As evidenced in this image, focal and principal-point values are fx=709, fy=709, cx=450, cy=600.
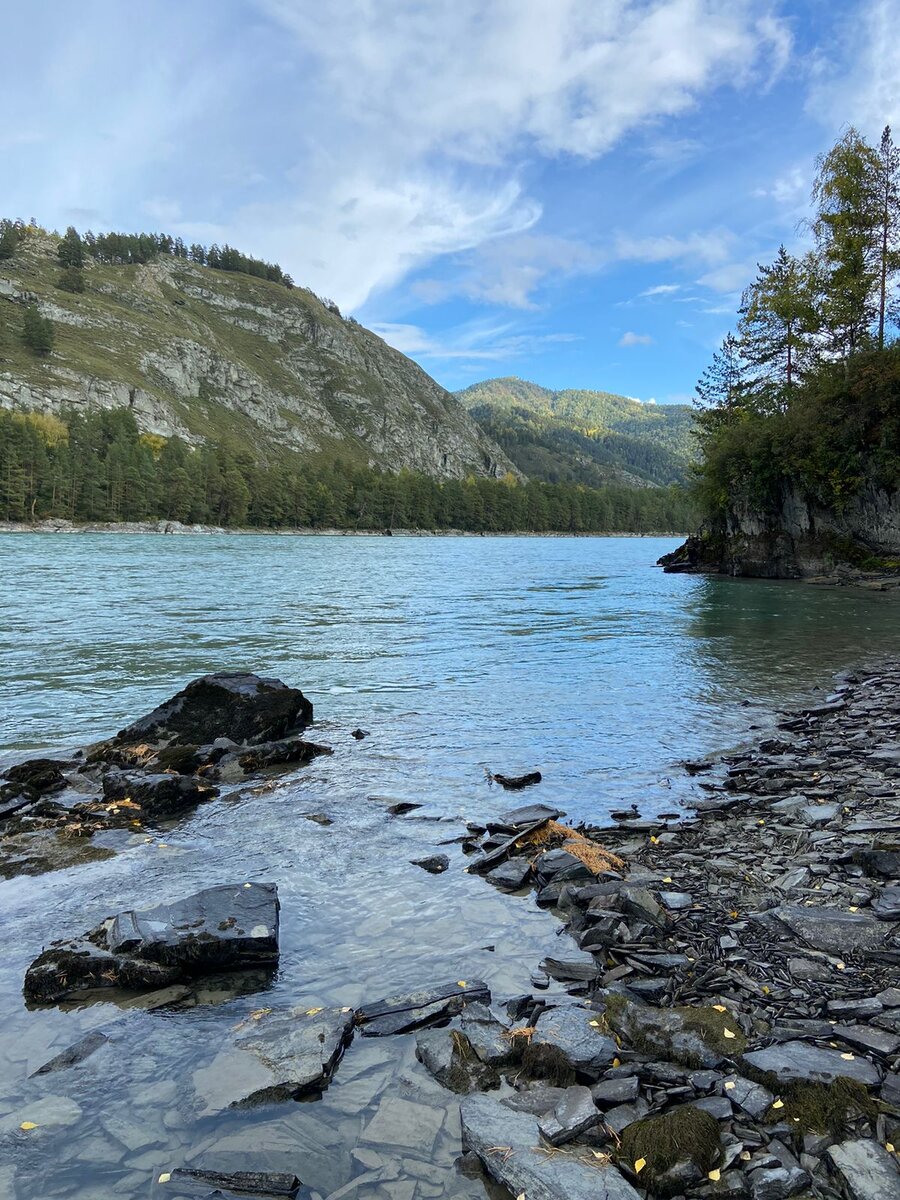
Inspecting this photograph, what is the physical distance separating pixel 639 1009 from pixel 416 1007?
1894 mm

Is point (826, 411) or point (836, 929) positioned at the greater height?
point (826, 411)

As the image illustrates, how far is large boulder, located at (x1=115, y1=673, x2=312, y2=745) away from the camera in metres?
14.9

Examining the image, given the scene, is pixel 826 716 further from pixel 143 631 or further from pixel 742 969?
pixel 143 631

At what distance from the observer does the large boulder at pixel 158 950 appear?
21.6ft

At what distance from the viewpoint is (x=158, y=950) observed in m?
6.80

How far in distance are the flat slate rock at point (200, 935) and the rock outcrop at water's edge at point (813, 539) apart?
57386mm

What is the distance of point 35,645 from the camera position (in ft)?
85.1

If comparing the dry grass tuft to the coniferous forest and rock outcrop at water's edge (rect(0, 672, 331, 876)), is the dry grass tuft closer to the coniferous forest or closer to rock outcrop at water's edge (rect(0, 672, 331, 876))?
rock outcrop at water's edge (rect(0, 672, 331, 876))

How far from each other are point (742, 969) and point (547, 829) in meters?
3.86

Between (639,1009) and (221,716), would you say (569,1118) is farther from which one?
(221,716)

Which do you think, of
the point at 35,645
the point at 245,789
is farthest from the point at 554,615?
the point at 245,789

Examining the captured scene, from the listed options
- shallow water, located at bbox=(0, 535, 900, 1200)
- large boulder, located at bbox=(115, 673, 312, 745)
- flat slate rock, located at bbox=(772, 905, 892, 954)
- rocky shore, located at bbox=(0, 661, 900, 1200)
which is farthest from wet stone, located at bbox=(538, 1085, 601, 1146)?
large boulder, located at bbox=(115, 673, 312, 745)

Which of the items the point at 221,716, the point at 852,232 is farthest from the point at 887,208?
the point at 221,716

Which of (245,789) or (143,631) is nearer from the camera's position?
(245,789)
